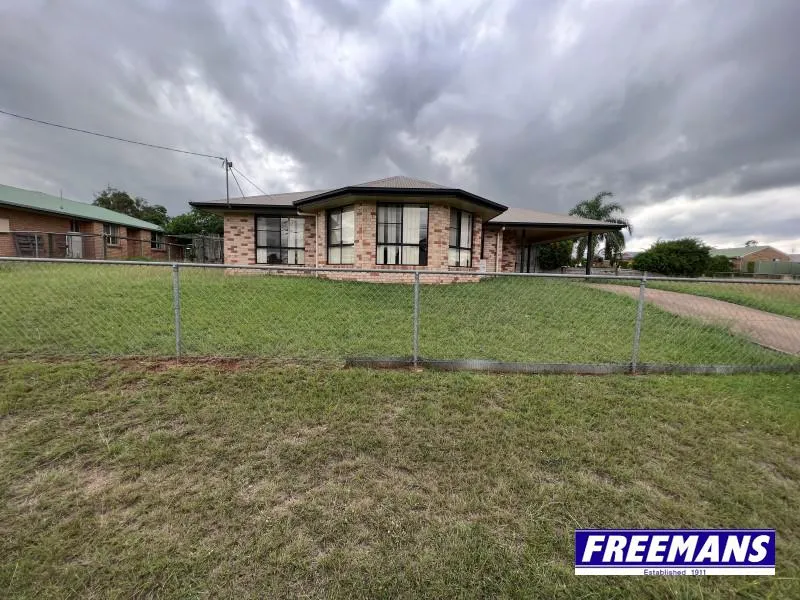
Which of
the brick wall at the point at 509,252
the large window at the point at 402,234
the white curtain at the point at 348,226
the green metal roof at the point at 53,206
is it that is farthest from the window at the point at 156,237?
the brick wall at the point at 509,252

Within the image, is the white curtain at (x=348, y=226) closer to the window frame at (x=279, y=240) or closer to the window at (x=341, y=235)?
the window at (x=341, y=235)

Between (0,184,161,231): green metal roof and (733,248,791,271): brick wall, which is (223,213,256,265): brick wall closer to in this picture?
(0,184,161,231): green metal roof

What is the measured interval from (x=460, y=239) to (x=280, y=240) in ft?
24.5

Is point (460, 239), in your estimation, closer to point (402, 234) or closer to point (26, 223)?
point (402, 234)

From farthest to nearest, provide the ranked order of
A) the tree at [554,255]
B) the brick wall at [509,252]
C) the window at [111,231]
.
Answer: the tree at [554,255]
the window at [111,231]
the brick wall at [509,252]

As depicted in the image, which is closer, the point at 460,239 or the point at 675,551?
the point at 675,551

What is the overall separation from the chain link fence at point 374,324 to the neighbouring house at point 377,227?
12.8 feet

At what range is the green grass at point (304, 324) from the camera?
4.46 meters

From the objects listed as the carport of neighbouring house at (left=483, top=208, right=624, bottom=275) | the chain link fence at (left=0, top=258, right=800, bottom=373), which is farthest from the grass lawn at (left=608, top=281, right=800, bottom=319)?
the carport of neighbouring house at (left=483, top=208, right=624, bottom=275)

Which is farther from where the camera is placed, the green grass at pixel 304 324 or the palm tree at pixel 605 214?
the palm tree at pixel 605 214

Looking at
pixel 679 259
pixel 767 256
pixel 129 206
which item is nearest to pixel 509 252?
pixel 679 259

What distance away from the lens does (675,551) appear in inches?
72.4

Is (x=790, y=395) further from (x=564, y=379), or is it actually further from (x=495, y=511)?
(x=495, y=511)

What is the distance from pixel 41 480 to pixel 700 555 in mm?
3971
